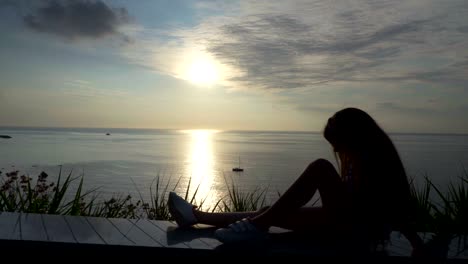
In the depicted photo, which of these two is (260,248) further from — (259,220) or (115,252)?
(115,252)

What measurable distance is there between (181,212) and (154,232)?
0.96 ft

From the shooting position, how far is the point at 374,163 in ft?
8.10

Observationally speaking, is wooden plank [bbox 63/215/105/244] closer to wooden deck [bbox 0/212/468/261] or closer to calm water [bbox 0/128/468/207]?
wooden deck [bbox 0/212/468/261]

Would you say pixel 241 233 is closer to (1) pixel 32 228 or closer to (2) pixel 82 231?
(2) pixel 82 231

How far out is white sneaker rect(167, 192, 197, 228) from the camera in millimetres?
3055

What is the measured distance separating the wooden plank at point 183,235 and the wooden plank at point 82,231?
44cm

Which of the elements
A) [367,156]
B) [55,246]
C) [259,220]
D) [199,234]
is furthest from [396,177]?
[55,246]

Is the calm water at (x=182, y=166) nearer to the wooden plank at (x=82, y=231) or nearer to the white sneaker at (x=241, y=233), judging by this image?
the wooden plank at (x=82, y=231)

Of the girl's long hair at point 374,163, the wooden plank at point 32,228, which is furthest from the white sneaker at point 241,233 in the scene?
the wooden plank at point 32,228

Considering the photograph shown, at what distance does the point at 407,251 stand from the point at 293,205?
0.76 m

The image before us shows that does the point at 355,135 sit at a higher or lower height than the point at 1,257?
higher

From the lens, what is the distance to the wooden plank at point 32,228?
2.43 meters

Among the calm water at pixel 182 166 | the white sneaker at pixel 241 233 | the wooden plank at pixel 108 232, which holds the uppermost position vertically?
the white sneaker at pixel 241 233

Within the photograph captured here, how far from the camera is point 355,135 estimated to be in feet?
8.19
